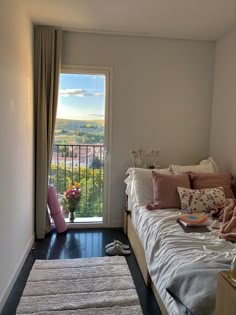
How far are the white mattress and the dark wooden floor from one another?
0.28 meters

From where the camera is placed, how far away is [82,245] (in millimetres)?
3100

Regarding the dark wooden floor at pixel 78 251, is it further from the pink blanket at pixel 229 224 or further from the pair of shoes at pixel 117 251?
the pink blanket at pixel 229 224

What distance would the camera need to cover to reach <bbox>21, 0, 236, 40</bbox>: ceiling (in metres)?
2.54

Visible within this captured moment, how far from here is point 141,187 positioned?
118 inches

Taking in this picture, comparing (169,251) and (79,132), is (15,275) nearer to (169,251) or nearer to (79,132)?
(169,251)

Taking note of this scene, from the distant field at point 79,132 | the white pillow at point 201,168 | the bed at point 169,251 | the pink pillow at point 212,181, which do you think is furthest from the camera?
the distant field at point 79,132

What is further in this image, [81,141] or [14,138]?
[81,141]

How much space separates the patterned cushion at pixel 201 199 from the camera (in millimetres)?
2686

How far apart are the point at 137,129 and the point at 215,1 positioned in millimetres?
1631

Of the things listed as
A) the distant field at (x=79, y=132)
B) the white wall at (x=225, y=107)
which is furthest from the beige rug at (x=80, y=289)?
the white wall at (x=225, y=107)

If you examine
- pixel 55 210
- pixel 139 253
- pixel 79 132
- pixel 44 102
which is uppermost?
pixel 44 102

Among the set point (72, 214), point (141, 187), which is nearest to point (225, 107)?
point (141, 187)

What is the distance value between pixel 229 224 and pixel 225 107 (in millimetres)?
1655

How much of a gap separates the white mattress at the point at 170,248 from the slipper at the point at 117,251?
0.50 meters
